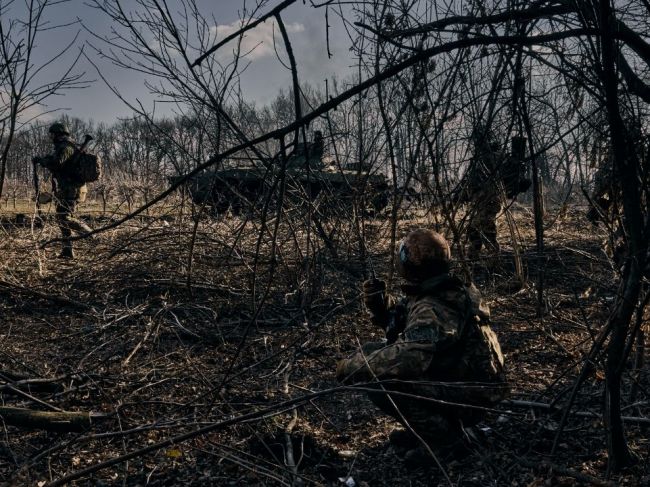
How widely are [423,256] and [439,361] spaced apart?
0.46 m

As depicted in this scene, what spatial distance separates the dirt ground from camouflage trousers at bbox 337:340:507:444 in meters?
0.17

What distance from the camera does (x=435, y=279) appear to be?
256 centimetres

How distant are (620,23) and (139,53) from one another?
4242 mm

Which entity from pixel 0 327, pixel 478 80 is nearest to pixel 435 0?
pixel 478 80

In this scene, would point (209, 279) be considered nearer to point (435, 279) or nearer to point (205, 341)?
point (205, 341)

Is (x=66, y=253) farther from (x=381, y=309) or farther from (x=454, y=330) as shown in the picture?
(x=454, y=330)

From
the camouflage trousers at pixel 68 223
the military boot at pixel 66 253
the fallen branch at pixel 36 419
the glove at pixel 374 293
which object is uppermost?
the camouflage trousers at pixel 68 223

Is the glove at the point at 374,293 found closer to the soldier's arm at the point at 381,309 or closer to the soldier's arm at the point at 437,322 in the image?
the soldier's arm at the point at 381,309

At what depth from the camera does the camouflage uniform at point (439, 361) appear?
241 cm

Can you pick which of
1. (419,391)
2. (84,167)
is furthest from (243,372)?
(84,167)

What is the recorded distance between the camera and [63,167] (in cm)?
848

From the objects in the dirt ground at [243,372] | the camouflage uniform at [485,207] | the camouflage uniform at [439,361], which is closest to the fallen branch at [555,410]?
the dirt ground at [243,372]

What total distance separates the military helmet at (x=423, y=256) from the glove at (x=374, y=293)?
15 centimetres

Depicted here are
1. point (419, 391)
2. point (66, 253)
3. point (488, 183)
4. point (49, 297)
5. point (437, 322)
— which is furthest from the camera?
point (66, 253)
